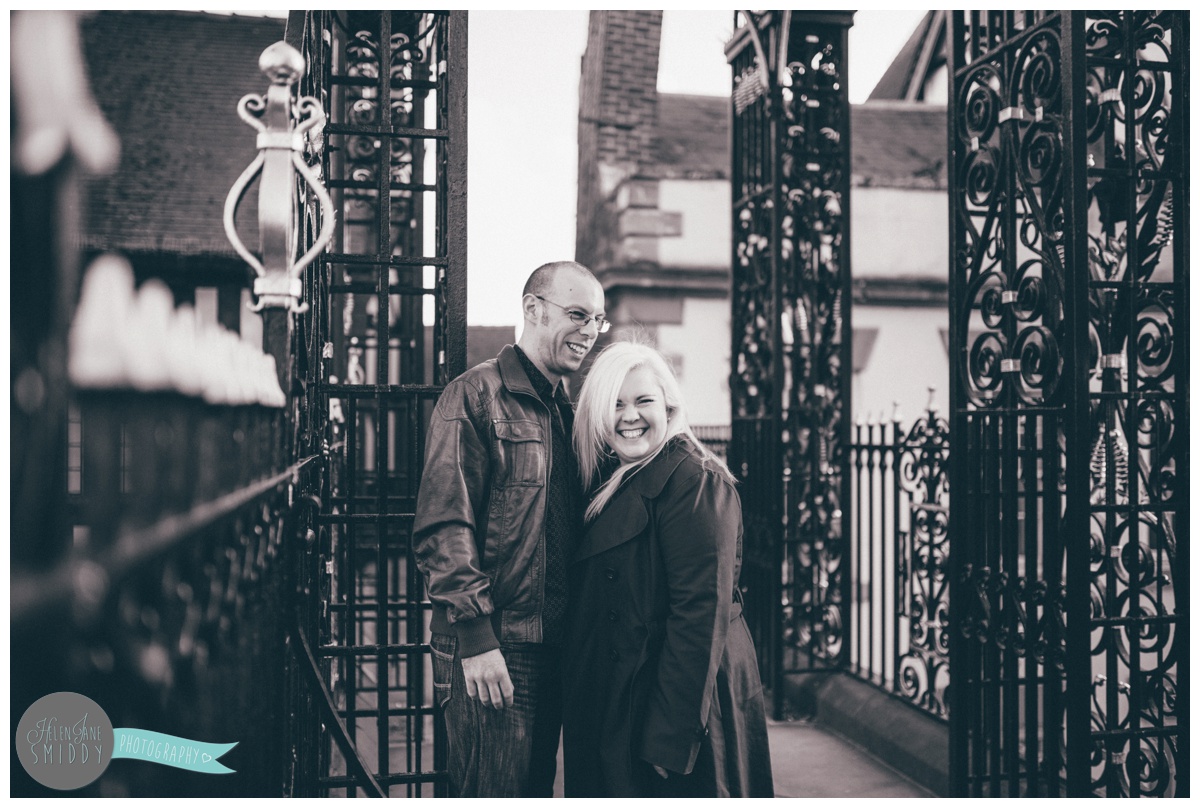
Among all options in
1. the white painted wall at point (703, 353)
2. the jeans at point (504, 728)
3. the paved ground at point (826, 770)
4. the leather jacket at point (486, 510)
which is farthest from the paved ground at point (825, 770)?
the white painted wall at point (703, 353)

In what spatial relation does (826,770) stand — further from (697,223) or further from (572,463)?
(697,223)

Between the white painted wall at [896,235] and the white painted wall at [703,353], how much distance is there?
7.62 feet

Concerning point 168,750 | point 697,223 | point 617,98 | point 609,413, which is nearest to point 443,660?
point 609,413

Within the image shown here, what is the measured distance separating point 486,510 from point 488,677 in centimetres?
46

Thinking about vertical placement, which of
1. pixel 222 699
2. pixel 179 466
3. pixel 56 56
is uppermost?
pixel 56 56

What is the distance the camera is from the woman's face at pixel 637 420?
2758 mm

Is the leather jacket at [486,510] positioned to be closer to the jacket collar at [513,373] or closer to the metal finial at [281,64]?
the jacket collar at [513,373]

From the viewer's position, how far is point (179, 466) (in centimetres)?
109

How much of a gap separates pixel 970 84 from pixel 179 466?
379 cm

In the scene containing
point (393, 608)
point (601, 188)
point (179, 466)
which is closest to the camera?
point (179, 466)

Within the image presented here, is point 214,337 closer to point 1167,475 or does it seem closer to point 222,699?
point 222,699

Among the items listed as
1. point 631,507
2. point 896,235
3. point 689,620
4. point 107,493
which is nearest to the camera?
point 107,493

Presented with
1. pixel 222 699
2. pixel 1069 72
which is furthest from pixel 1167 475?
pixel 222 699

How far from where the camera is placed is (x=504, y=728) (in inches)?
105
